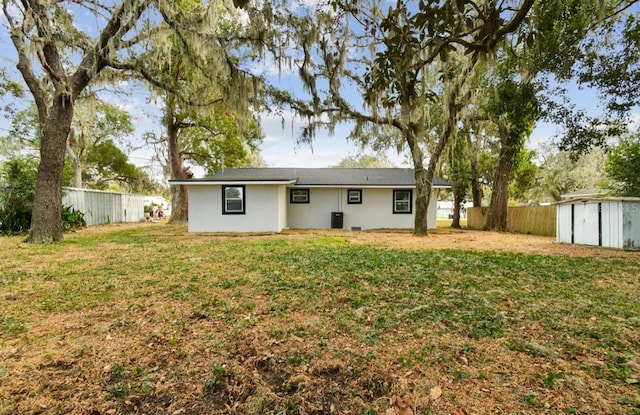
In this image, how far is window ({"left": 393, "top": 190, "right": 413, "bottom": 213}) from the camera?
49.2 feet

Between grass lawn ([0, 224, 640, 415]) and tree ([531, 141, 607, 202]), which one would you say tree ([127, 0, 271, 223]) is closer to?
grass lawn ([0, 224, 640, 415])

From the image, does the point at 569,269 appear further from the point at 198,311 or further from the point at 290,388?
the point at 198,311

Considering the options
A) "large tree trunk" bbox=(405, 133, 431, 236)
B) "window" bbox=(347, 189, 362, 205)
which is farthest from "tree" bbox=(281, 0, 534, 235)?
"window" bbox=(347, 189, 362, 205)

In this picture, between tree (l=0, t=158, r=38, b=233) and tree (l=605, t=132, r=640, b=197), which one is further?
tree (l=605, t=132, r=640, b=197)

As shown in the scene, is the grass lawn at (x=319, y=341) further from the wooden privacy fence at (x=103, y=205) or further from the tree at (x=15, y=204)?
the wooden privacy fence at (x=103, y=205)

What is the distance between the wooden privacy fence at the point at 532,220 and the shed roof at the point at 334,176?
3376 mm

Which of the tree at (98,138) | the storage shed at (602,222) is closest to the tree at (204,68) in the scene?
the tree at (98,138)

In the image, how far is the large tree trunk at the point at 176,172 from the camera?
53.0 ft

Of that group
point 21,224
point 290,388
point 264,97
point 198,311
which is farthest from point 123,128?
point 290,388

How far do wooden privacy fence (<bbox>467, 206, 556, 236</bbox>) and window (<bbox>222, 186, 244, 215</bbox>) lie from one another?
12005 mm

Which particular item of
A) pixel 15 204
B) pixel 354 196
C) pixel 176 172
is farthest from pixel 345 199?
pixel 15 204

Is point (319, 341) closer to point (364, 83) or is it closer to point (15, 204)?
point (364, 83)

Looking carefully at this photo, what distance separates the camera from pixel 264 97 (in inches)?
412

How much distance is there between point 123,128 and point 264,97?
1743 centimetres
